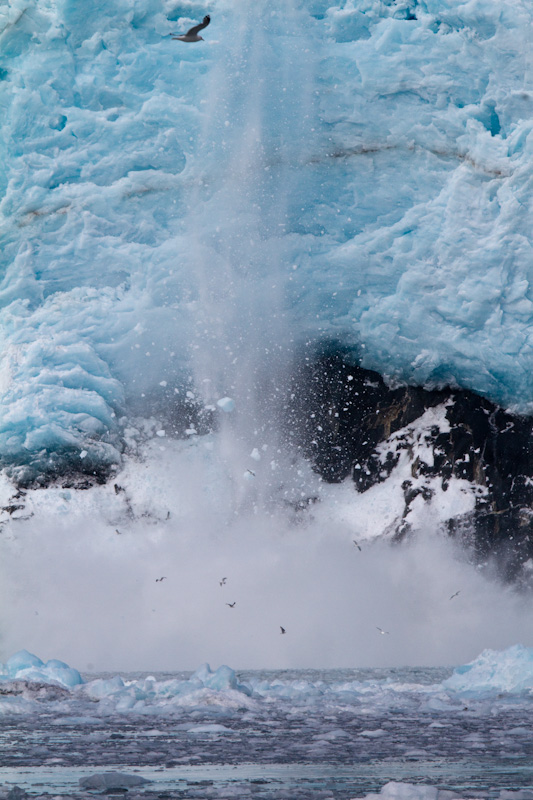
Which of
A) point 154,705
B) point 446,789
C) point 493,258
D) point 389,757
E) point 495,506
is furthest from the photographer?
point 495,506

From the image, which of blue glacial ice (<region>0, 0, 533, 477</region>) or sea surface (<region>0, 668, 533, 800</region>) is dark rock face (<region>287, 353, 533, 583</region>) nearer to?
blue glacial ice (<region>0, 0, 533, 477</region>)

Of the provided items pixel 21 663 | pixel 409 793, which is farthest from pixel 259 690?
pixel 409 793

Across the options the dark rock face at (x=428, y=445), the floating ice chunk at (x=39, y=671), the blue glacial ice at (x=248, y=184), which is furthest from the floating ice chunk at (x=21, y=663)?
the dark rock face at (x=428, y=445)

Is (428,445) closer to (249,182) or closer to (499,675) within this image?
(249,182)

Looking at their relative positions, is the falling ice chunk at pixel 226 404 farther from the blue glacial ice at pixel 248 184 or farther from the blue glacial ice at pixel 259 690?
the blue glacial ice at pixel 259 690

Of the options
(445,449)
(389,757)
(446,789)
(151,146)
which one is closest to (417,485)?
(445,449)

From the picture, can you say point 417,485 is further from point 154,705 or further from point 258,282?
point 154,705
